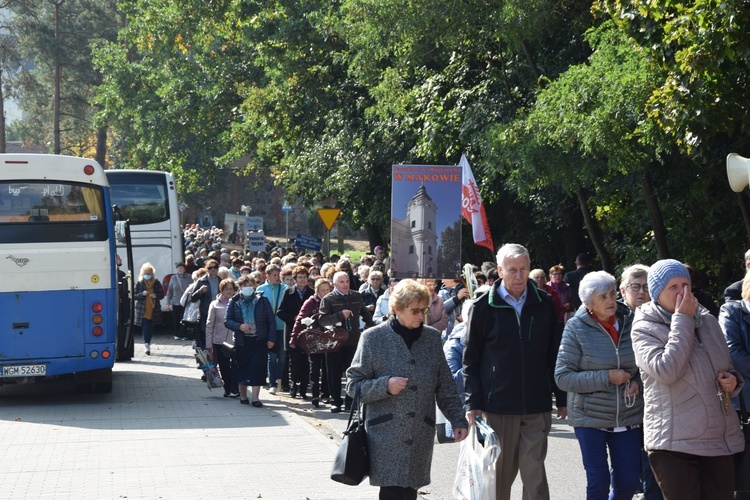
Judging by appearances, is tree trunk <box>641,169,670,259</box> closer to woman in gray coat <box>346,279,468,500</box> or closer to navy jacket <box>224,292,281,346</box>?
navy jacket <box>224,292,281,346</box>

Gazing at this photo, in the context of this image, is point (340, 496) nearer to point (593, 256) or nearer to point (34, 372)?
point (34, 372)

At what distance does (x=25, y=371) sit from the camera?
1476 cm

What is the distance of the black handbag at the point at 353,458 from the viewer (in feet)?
20.8

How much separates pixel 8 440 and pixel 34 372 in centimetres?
277

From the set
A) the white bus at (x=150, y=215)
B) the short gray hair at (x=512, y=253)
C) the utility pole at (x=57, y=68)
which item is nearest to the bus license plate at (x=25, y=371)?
the short gray hair at (x=512, y=253)

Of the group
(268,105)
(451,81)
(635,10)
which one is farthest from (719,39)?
(268,105)

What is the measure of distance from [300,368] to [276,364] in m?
0.95

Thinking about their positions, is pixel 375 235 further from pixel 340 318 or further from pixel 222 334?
pixel 340 318

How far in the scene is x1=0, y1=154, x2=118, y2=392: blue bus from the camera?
Answer: 1478 centimetres

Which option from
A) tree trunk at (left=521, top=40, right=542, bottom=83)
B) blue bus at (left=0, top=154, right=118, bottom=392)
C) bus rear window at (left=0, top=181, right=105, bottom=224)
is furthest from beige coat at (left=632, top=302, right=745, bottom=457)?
tree trunk at (left=521, top=40, right=542, bottom=83)

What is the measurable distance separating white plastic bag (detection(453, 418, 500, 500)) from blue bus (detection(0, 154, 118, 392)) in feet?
30.6

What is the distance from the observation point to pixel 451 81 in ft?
73.6

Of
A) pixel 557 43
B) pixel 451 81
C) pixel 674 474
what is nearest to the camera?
pixel 674 474

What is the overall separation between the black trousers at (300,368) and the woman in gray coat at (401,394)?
9102mm
